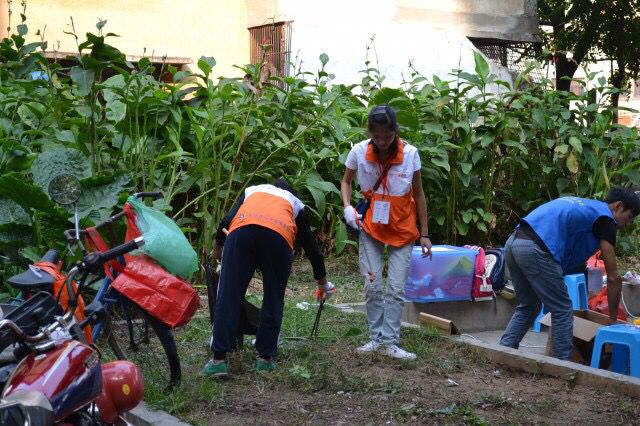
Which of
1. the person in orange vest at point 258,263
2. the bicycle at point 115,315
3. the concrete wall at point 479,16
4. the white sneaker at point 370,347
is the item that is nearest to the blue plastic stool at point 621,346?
the white sneaker at point 370,347

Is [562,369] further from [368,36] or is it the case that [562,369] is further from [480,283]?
[368,36]

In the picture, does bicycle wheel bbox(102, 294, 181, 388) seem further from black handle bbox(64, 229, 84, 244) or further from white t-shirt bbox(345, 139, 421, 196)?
white t-shirt bbox(345, 139, 421, 196)

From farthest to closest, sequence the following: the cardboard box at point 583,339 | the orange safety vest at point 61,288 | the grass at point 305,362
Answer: the cardboard box at point 583,339
the grass at point 305,362
the orange safety vest at point 61,288

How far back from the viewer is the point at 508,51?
18.5m

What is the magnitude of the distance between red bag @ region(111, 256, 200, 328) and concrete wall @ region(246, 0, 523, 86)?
31.2 ft

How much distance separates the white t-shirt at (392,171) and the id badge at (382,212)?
8 cm

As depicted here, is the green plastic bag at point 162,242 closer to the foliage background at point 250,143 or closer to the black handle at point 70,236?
the black handle at point 70,236

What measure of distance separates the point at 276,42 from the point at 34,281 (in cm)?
1129

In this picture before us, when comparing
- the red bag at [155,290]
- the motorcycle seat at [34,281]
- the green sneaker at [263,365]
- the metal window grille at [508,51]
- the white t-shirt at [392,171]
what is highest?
the metal window grille at [508,51]

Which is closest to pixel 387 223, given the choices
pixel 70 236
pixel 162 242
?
pixel 162 242

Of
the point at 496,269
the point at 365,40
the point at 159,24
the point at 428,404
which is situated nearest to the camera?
the point at 428,404

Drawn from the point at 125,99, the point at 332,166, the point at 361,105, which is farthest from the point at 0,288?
the point at 361,105

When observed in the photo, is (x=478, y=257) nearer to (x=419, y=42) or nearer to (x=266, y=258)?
(x=266, y=258)

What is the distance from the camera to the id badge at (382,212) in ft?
21.5
